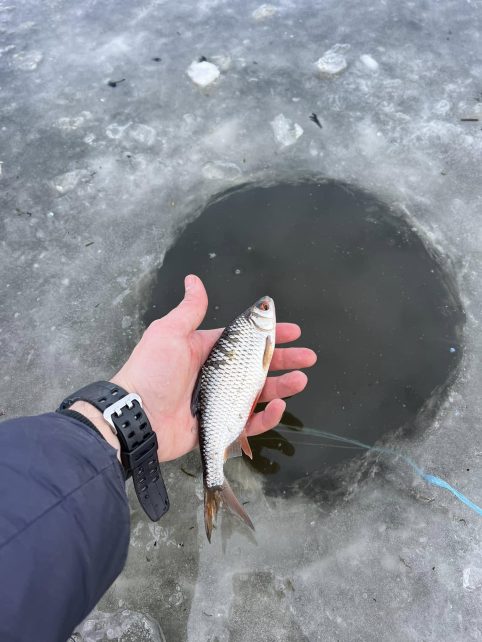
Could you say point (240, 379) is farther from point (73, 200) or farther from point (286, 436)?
point (73, 200)

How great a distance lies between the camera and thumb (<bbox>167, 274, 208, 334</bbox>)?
251 cm

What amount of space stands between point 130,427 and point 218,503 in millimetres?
758

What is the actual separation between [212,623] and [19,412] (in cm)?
180

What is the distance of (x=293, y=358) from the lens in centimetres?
270

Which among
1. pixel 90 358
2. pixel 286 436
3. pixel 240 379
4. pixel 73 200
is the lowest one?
pixel 286 436

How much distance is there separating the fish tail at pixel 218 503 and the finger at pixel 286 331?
0.92m

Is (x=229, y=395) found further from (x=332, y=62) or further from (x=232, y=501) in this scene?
(x=332, y=62)

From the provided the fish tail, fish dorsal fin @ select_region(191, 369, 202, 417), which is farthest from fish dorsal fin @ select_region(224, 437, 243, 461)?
fish dorsal fin @ select_region(191, 369, 202, 417)

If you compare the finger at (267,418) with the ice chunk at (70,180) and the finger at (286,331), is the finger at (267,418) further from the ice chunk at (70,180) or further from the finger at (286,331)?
the ice chunk at (70,180)

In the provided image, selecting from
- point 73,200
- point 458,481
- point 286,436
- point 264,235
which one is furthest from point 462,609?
point 73,200

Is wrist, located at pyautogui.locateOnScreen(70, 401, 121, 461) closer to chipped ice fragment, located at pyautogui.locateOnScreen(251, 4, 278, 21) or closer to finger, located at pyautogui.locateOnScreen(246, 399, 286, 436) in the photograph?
finger, located at pyautogui.locateOnScreen(246, 399, 286, 436)

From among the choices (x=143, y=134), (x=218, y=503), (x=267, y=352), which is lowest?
(x=218, y=503)

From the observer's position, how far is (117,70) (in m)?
4.38

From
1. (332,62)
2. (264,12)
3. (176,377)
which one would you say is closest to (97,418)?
(176,377)
